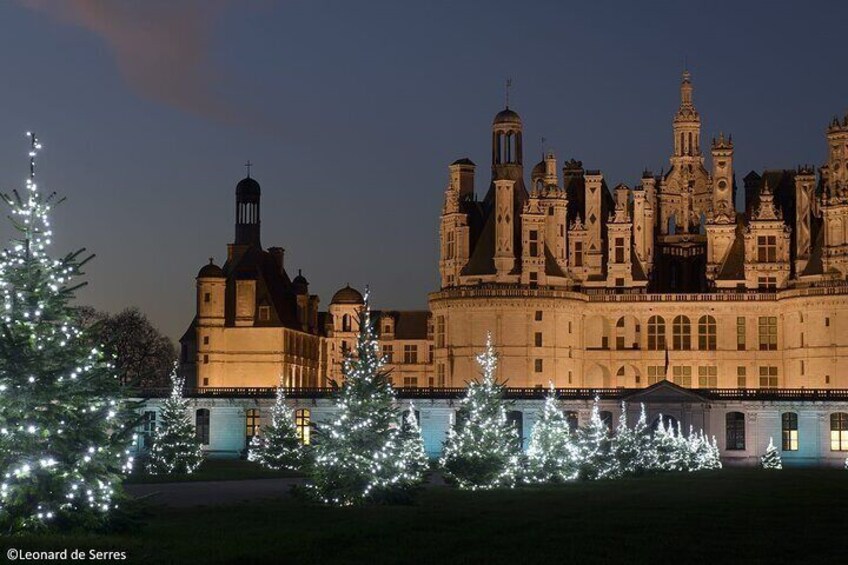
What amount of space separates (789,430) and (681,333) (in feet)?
35.8

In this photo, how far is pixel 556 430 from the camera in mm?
58938

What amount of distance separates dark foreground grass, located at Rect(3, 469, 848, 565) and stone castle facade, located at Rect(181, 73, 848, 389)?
140ft

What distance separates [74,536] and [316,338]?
85.2 m

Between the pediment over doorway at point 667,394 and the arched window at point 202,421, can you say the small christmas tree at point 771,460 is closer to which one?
the pediment over doorway at point 667,394

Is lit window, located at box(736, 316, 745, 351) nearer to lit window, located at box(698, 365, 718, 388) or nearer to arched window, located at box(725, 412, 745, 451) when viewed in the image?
lit window, located at box(698, 365, 718, 388)

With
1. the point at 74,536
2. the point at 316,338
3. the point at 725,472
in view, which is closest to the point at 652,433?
the point at 725,472

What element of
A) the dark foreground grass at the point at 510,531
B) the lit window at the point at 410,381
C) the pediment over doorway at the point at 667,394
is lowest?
the dark foreground grass at the point at 510,531

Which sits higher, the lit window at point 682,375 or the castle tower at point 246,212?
the castle tower at point 246,212

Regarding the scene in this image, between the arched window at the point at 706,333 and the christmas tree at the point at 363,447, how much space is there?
53062mm

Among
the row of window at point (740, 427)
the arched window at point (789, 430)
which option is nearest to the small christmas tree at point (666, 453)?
the row of window at point (740, 427)

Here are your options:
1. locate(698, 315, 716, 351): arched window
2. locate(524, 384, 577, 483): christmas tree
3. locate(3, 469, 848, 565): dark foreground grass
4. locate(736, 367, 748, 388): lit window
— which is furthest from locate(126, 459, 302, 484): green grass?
locate(736, 367, 748, 388): lit window

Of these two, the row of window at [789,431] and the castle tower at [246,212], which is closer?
the row of window at [789,431]

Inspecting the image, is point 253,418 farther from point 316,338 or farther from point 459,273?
point 316,338

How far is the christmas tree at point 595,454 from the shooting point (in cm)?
6097
